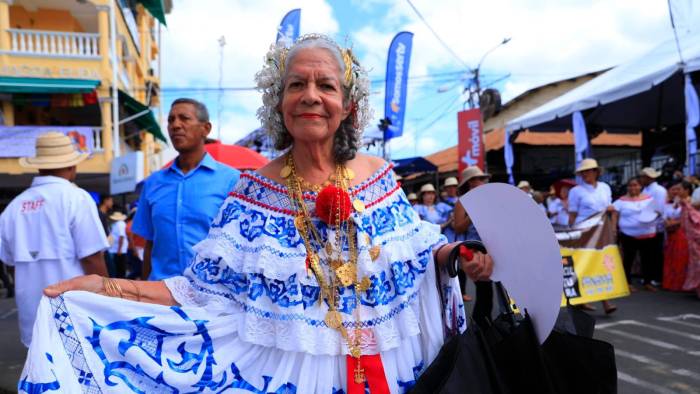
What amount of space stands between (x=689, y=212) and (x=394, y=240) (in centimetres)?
690

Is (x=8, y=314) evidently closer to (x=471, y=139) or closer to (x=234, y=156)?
(x=234, y=156)

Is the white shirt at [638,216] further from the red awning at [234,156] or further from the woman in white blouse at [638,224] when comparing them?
the red awning at [234,156]

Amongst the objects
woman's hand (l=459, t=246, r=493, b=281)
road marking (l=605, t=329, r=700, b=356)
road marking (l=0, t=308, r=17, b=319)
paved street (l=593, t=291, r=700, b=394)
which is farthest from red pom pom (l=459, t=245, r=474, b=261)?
road marking (l=0, t=308, r=17, b=319)

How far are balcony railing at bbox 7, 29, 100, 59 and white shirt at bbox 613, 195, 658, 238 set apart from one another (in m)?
15.3

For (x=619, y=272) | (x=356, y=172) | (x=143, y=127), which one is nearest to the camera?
(x=356, y=172)

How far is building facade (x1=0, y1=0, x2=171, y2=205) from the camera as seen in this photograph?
Answer: 15102 mm

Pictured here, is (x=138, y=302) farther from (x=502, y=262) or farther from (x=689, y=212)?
(x=689, y=212)

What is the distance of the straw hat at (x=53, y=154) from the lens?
10.6 feet

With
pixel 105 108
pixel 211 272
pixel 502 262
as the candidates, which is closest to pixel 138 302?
pixel 211 272

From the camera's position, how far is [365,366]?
1555 millimetres

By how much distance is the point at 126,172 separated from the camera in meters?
12.7

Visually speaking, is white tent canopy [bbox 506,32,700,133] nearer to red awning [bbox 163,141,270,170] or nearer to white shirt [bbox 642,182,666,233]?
white shirt [bbox 642,182,666,233]

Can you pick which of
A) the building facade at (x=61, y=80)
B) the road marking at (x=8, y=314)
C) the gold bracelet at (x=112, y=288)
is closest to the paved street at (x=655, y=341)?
the gold bracelet at (x=112, y=288)

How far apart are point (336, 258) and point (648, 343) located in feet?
14.0
